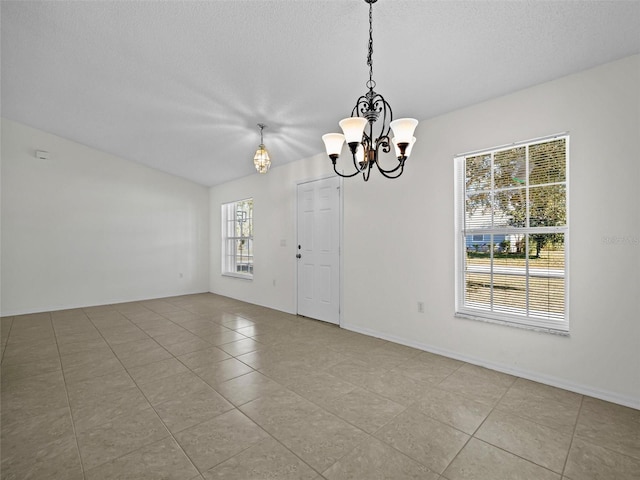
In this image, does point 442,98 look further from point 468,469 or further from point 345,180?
point 468,469

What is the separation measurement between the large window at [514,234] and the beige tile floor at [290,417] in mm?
638

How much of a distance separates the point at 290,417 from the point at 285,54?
2.81 metres

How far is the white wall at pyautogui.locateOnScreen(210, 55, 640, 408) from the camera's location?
230 centimetres

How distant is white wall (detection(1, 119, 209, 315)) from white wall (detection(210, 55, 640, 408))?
12.9 feet

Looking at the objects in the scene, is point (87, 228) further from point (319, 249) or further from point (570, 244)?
point (570, 244)

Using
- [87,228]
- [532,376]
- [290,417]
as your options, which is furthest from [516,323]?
[87,228]

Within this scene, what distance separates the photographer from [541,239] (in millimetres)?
2754

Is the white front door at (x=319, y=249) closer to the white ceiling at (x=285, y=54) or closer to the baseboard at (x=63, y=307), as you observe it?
the white ceiling at (x=285, y=54)

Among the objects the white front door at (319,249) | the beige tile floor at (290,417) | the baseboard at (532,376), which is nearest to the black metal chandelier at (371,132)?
the beige tile floor at (290,417)

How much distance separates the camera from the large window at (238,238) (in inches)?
250

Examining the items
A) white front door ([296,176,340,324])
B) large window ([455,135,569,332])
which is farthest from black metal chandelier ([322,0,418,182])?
white front door ([296,176,340,324])

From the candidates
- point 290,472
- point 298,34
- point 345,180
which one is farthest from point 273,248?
point 290,472

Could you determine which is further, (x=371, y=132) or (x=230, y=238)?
(x=230, y=238)

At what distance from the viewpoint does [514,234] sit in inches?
114
